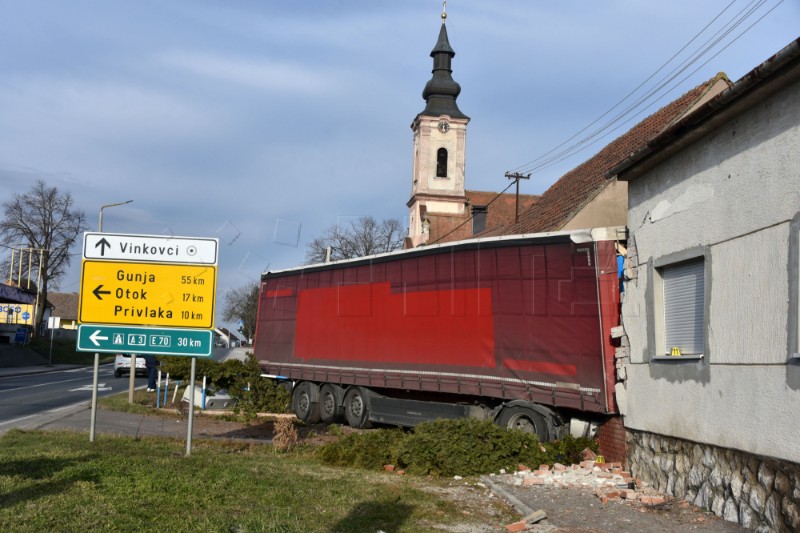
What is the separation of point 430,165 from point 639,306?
55786mm

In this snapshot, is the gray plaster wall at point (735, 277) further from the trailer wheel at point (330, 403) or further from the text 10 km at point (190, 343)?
the trailer wheel at point (330, 403)

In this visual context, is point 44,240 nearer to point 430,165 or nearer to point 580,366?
point 430,165

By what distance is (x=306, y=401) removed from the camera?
20859 millimetres

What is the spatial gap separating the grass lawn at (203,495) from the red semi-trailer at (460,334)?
115 inches

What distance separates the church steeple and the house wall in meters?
56.8

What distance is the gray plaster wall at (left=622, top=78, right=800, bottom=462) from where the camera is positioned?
7.25 metres

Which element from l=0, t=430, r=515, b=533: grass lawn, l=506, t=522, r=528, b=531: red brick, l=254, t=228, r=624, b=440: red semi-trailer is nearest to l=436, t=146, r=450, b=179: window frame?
l=254, t=228, r=624, b=440: red semi-trailer

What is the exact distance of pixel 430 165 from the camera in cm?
6581

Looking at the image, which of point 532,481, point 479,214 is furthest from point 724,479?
point 479,214

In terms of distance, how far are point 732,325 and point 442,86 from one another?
60.6 metres

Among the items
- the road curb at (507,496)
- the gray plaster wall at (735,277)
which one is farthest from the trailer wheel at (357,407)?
the gray plaster wall at (735,277)

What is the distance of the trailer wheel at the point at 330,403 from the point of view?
1947 cm

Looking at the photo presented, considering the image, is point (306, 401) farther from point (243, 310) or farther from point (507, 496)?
point (243, 310)

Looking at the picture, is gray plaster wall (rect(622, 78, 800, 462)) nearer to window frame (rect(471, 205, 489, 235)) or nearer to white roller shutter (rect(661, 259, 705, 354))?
white roller shutter (rect(661, 259, 705, 354))
